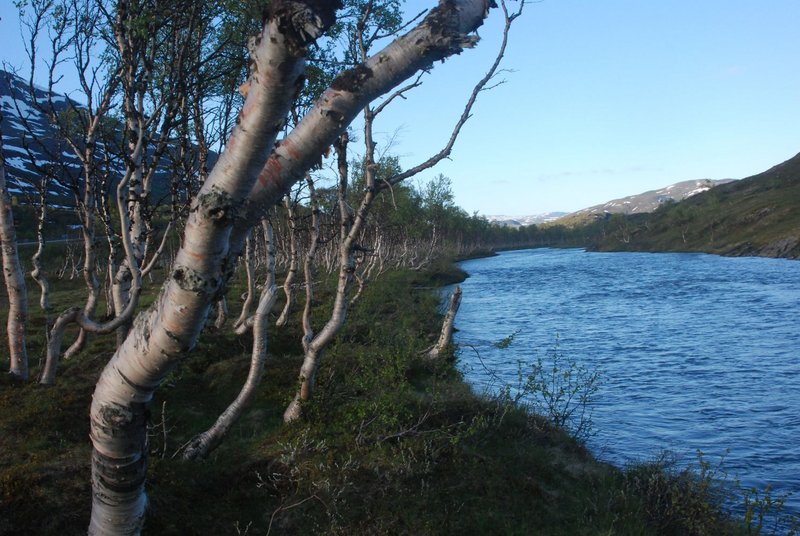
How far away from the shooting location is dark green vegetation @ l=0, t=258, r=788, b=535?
8289mm

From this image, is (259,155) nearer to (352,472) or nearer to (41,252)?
(352,472)

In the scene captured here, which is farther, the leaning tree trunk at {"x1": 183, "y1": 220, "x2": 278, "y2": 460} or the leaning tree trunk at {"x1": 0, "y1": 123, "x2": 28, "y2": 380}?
the leaning tree trunk at {"x1": 0, "y1": 123, "x2": 28, "y2": 380}

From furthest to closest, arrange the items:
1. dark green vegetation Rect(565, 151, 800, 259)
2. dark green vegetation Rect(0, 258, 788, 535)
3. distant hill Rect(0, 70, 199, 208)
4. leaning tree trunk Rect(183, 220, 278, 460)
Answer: dark green vegetation Rect(565, 151, 800, 259)
distant hill Rect(0, 70, 199, 208)
leaning tree trunk Rect(183, 220, 278, 460)
dark green vegetation Rect(0, 258, 788, 535)

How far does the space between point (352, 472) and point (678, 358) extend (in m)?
21.6

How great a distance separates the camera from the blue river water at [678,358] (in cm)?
1570

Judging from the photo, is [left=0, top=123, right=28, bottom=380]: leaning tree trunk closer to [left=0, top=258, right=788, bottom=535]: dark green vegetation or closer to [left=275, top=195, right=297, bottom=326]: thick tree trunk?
[left=0, top=258, right=788, bottom=535]: dark green vegetation

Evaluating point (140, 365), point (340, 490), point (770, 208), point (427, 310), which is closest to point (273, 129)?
point (140, 365)

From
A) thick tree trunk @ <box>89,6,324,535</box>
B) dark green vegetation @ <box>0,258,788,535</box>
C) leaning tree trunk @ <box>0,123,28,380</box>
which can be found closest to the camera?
thick tree trunk @ <box>89,6,324,535</box>

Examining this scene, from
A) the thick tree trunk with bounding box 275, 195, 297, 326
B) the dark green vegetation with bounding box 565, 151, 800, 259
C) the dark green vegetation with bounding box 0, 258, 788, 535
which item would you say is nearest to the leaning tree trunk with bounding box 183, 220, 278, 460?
the dark green vegetation with bounding box 0, 258, 788, 535

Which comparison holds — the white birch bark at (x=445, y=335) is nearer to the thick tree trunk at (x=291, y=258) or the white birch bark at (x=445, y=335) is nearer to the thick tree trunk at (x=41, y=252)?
the thick tree trunk at (x=291, y=258)

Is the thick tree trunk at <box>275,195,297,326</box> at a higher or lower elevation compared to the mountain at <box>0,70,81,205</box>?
lower

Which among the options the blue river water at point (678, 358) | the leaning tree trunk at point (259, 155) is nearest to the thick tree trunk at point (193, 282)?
the leaning tree trunk at point (259, 155)

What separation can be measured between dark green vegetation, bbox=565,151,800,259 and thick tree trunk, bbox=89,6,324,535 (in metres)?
93.8

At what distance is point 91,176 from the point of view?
13.0 metres
